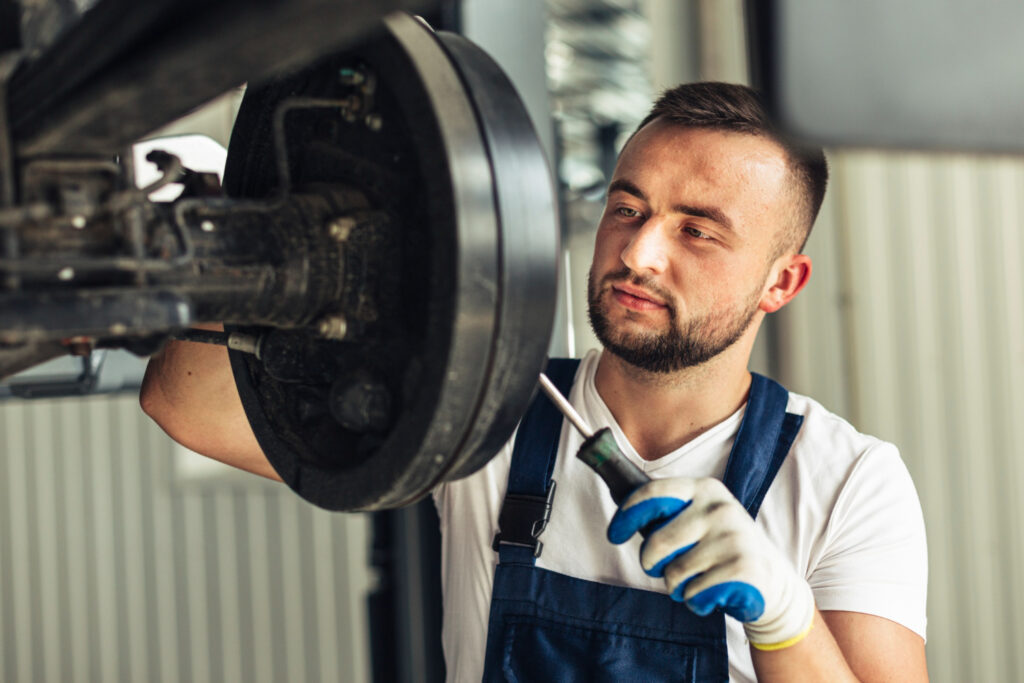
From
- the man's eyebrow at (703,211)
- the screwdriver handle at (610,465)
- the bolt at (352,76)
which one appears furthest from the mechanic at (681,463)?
the bolt at (352,76)

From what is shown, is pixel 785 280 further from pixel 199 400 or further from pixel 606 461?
pixel 199 400

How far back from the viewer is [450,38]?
69 centimetres

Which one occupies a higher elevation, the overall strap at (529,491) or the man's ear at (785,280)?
the man's ear at (785,280)

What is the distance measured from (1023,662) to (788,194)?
7.17 feet

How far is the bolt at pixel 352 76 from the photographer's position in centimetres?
69

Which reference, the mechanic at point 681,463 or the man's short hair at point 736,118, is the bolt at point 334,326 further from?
the man's short hair at point 736,118

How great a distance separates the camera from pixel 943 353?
3012 mm

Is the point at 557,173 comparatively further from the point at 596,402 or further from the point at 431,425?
the point at 431,425

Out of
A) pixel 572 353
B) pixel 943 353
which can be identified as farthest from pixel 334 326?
pixel 943 353

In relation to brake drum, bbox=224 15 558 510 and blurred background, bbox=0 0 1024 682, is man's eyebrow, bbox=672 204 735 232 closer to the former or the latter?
blurred background, bbox=0 0 1024 682

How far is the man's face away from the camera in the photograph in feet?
4.28

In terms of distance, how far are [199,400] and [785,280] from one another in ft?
3.00

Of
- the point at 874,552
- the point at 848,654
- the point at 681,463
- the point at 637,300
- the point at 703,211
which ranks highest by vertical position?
the point at 703,211

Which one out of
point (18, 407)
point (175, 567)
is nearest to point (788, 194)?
point (175, 567)
